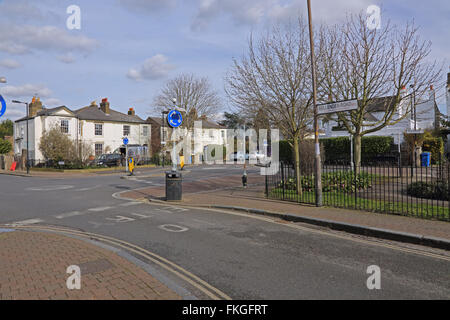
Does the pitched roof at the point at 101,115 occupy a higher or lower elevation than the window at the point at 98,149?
higher

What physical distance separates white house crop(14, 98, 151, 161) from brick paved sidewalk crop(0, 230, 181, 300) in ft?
111

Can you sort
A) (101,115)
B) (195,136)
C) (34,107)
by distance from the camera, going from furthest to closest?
(195,136) → (101,115) → (34,107)

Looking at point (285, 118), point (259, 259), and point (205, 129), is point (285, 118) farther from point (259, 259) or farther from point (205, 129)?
point (205, 129)

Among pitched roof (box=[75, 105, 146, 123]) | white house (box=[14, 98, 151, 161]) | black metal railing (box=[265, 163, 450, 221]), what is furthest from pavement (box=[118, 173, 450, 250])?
pitched roof (box=[75, 105, 146, 123])

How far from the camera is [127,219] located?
8.93 metres

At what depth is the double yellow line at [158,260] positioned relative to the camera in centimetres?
418

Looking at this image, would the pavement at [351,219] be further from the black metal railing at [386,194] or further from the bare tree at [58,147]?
the bare tree at [58,147]

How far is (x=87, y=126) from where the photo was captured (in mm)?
41906

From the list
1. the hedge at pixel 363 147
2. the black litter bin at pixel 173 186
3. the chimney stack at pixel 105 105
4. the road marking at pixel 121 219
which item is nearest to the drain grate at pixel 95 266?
the road marking at pixel 121 219

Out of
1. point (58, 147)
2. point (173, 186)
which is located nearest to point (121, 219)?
point (173, 186)

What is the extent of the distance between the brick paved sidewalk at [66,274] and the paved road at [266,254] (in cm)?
86

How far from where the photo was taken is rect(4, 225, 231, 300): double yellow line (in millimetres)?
4184

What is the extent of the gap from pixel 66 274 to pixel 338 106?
7953 mm

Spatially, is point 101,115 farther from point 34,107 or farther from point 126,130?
point 34,107
